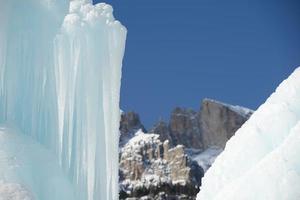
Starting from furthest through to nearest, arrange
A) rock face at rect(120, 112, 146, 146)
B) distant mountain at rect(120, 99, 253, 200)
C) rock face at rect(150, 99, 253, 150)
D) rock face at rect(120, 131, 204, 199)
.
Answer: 1. rock face at rect(150, 99, 253, 150)
2. rock face at rect(120, 112, 146, 146)
3. distant mountain at rect(120, 99, 253, 200)
4. rock face at rect(120, 131, 204, 199)

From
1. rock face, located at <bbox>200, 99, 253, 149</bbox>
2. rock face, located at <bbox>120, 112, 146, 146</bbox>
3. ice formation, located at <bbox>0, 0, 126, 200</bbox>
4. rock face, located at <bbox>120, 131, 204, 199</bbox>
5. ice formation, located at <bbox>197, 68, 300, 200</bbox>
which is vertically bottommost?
ice formation, located at <bbox>197, 68, 300, 200</bbox>

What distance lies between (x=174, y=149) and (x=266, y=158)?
114m

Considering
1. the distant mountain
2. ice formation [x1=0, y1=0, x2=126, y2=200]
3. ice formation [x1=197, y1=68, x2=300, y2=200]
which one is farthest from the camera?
the distant mountain

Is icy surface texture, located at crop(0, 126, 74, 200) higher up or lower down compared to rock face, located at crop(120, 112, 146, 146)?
lower down

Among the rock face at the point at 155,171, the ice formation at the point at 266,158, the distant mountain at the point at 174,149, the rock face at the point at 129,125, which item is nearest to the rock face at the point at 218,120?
the distant mountain at the point at 174,149

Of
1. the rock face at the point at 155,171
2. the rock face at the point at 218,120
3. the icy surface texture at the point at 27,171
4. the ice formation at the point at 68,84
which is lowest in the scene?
the icy surface texture at the point at 27,171

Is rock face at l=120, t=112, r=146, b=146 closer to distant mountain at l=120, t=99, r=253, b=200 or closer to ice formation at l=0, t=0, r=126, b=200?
distant mountain at l=120, t=99, r=253, b=200

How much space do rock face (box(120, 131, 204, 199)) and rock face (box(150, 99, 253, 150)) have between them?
1742 inches

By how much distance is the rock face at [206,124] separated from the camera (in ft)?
563

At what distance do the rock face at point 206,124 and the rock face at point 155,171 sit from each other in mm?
44235

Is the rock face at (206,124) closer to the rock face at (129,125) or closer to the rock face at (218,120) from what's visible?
the rock face at (218,120)

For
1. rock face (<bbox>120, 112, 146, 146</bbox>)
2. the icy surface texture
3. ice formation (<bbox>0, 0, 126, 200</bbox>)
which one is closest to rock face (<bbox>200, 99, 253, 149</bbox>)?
rock face (<bbox>120, 112, 146, 146</bbox>)

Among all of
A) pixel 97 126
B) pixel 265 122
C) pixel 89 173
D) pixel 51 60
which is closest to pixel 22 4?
pixel 51 60

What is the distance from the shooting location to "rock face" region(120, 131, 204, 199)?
107625mm
